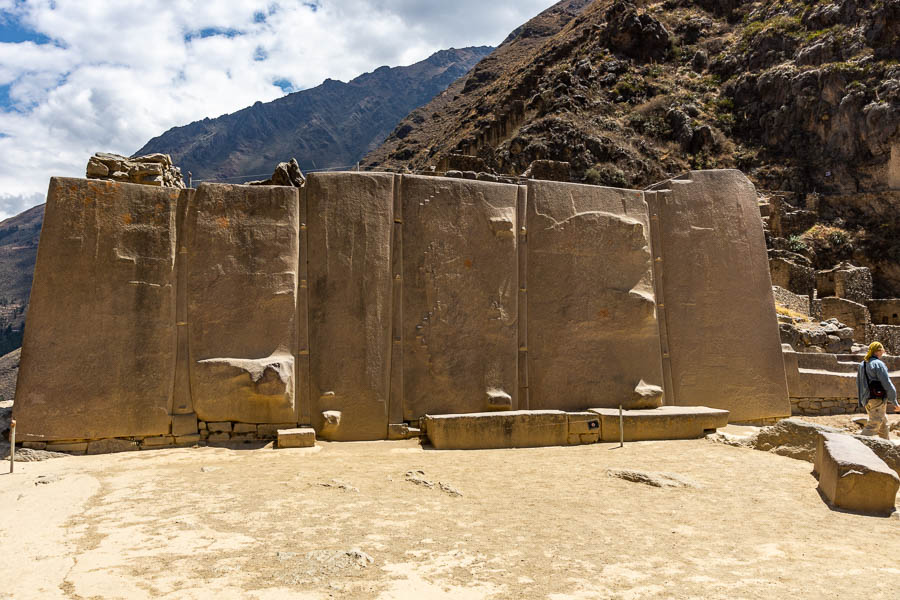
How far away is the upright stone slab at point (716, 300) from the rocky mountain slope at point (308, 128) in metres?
77.2

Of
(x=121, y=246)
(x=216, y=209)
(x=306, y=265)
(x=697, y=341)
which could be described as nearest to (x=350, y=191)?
(x=306, y=265)

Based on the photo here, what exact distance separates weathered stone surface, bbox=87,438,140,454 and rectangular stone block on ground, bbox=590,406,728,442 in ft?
20.4

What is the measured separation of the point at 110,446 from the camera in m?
7.36

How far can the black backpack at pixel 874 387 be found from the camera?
24.2 feet

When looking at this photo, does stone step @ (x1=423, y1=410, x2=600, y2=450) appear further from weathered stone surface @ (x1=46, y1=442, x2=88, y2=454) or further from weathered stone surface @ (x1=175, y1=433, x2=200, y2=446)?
weathered stone surface @ (x1=46, y1=442, x2=88, y2=454)

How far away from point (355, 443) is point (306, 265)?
2.57 meters

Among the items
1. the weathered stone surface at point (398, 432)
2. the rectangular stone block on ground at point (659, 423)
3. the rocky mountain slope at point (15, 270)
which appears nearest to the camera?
the weathered stone surface at point (398, 432)

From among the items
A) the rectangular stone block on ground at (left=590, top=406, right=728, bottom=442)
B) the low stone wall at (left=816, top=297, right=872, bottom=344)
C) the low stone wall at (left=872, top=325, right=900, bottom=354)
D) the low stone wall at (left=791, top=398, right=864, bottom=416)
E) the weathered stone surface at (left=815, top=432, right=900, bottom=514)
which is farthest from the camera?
the low stone wall at (left=816, top=297, right=872, bottom=344)

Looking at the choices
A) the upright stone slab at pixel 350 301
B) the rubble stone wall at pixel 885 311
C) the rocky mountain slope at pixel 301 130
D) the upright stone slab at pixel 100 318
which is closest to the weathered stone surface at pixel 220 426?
the upright stone slab at pixel 100 318

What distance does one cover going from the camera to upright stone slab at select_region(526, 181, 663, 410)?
30.1 feet

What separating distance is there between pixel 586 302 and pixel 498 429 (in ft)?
8.87

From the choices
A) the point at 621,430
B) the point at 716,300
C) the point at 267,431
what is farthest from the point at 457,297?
the point at 716,300

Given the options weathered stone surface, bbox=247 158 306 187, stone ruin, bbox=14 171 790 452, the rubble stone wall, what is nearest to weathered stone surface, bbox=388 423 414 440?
stone ruin, bbox=14 171 790 452

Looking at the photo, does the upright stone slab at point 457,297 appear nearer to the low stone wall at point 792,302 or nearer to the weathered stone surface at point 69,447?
the weathered stone surface at point 69,447
